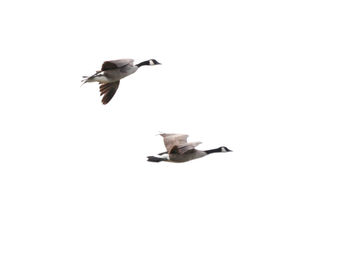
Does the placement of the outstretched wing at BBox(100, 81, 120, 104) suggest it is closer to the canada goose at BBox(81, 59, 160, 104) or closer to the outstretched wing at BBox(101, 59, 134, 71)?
the canada goose at BBox(81, 59, 160, 104)

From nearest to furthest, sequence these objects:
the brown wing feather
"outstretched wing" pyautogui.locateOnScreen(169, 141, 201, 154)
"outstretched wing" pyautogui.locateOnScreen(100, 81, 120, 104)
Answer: "outstretched wing" pyautogui.locateOnScreen(169, 141, 201, 154) → the brown wing feather → "outstretched wing" pyautogui.locateOnScreen(100, 81, 120, 104)

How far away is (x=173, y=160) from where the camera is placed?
13.8 metres

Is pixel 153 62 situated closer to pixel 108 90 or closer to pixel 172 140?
pixel 108 90

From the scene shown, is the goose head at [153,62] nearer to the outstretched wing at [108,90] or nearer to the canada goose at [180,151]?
the outstretched wing at [108,90]

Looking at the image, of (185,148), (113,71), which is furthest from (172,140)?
(113,71)

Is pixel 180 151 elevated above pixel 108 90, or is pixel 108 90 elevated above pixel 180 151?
pixel 108 90

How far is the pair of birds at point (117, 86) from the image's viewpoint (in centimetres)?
1373

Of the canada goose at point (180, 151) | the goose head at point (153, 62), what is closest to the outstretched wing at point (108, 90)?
the goose head at point (153, 62)

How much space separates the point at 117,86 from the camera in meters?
15.3

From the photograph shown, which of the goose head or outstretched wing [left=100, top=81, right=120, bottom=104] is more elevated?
the goose head

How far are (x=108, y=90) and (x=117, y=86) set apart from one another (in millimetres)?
187

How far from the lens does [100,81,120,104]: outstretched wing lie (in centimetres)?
1532

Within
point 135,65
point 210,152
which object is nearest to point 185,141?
point 210,152

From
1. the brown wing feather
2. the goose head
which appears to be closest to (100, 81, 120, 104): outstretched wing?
the goose head
